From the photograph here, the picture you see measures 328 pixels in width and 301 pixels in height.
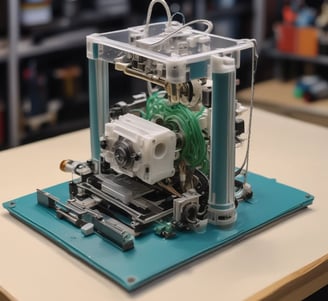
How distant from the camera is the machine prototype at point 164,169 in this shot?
50.7 inches

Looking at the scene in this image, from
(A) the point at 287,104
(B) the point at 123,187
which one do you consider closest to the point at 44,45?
(A) the point at 287,104

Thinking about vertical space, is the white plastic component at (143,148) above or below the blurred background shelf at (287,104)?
above

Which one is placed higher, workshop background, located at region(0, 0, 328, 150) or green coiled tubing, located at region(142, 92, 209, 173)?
green coiled tubing, located at region(142, 92, 209, 173)

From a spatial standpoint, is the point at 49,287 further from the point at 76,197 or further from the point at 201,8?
the point at 201,8

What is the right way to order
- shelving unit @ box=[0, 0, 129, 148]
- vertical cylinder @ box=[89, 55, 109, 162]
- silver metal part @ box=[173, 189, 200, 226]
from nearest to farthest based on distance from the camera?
1. silver metal part @ box=[173, 189, 200, 226]
2. vertical cylinder @ box=[89, 55, 109, 162]
3. shelving unit @ box=[0, 0, 129, 148]

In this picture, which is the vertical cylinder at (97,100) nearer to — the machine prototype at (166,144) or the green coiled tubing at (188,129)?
the machine prototype at (166,144)

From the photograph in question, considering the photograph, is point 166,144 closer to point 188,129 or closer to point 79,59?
point 188,129

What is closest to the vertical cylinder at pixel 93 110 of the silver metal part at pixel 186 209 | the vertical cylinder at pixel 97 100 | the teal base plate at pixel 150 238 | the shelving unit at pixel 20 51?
the vertical cylinder at pixel 97 100

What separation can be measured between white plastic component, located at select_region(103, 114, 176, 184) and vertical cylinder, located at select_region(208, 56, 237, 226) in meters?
0.09

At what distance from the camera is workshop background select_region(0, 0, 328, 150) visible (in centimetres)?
299

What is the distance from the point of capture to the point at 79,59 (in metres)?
3.35

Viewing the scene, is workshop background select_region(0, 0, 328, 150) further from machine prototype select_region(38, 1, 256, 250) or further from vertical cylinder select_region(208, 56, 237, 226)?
vertical cylinder select_region(208, 56, 237, 226)

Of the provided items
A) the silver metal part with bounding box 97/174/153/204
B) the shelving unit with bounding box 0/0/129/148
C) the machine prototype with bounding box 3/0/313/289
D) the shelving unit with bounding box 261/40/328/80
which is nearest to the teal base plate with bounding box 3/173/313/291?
the machine prototype with bounding box 3/0/313/289

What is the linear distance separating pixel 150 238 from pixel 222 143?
24 centimetres
